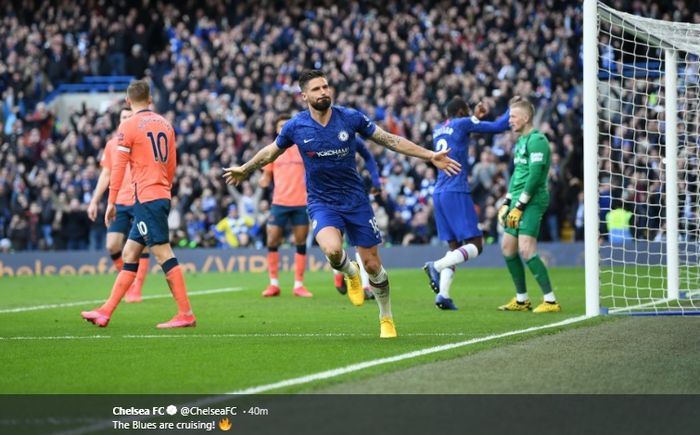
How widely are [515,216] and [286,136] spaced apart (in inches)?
153

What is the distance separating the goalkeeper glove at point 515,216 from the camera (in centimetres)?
1247

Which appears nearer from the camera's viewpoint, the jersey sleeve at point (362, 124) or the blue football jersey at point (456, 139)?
the jersey sleeve at point (362, 124)

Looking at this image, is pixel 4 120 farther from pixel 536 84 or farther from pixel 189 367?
pixel 189 367

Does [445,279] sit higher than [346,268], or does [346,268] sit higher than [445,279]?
[346,268]

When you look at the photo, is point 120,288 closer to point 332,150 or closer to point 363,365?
point 332,150

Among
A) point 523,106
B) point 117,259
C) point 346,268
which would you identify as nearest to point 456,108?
point 523,106

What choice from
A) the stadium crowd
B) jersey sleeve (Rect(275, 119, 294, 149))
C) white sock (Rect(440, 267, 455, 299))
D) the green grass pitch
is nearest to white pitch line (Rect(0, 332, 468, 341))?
the green grass pitch

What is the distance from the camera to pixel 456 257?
12.8 meters

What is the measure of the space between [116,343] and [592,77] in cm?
562

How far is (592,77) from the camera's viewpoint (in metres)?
11.8

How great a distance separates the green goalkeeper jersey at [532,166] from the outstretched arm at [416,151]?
351 cm
